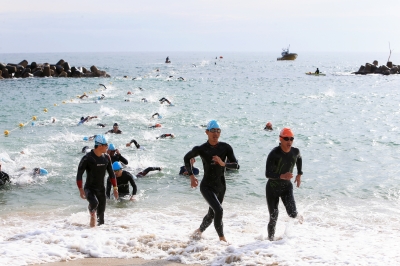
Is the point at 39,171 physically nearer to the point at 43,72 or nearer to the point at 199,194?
the point at 199,194

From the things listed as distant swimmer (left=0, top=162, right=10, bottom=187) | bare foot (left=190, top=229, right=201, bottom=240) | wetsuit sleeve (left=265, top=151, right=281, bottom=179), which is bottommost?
distant swimmer (left=0, top=162, right=10, bottom=187)

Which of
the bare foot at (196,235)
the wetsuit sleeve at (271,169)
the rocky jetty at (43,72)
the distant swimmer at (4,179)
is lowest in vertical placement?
the distant swimmer at (4,179)

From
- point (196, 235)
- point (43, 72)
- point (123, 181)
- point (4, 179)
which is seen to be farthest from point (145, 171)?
point (43, 72)

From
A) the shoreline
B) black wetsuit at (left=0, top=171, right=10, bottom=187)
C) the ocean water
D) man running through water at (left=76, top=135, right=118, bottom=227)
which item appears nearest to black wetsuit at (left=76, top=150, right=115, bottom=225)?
man running through water at (left=76, top=135, right=118, bottom=227)

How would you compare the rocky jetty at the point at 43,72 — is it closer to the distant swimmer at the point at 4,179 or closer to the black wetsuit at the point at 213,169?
the distant swimmer at the point at 4,179

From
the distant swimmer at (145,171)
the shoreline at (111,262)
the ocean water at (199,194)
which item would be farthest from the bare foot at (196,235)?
the distant swimmer at (145,171)

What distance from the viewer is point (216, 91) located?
46562mm

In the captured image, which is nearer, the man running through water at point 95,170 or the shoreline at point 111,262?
the shoreline at point 111,262

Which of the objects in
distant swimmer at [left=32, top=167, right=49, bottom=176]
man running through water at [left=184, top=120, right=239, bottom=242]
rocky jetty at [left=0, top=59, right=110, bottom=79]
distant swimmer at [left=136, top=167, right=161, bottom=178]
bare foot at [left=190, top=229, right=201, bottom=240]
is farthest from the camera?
rocky jetty at [left=0, top=59, right=110, bottom=79]

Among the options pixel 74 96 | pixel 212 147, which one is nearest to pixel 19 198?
pixel 212 147

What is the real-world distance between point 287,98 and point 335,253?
113 ft

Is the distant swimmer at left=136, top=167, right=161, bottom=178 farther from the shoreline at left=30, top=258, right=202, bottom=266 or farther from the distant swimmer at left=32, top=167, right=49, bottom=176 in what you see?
the shoreline at left=30, top=258, right=202, bottom=266

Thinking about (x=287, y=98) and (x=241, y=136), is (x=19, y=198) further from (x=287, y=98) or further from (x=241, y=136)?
(x=287, y=98)

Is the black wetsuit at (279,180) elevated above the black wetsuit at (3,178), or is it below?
above
